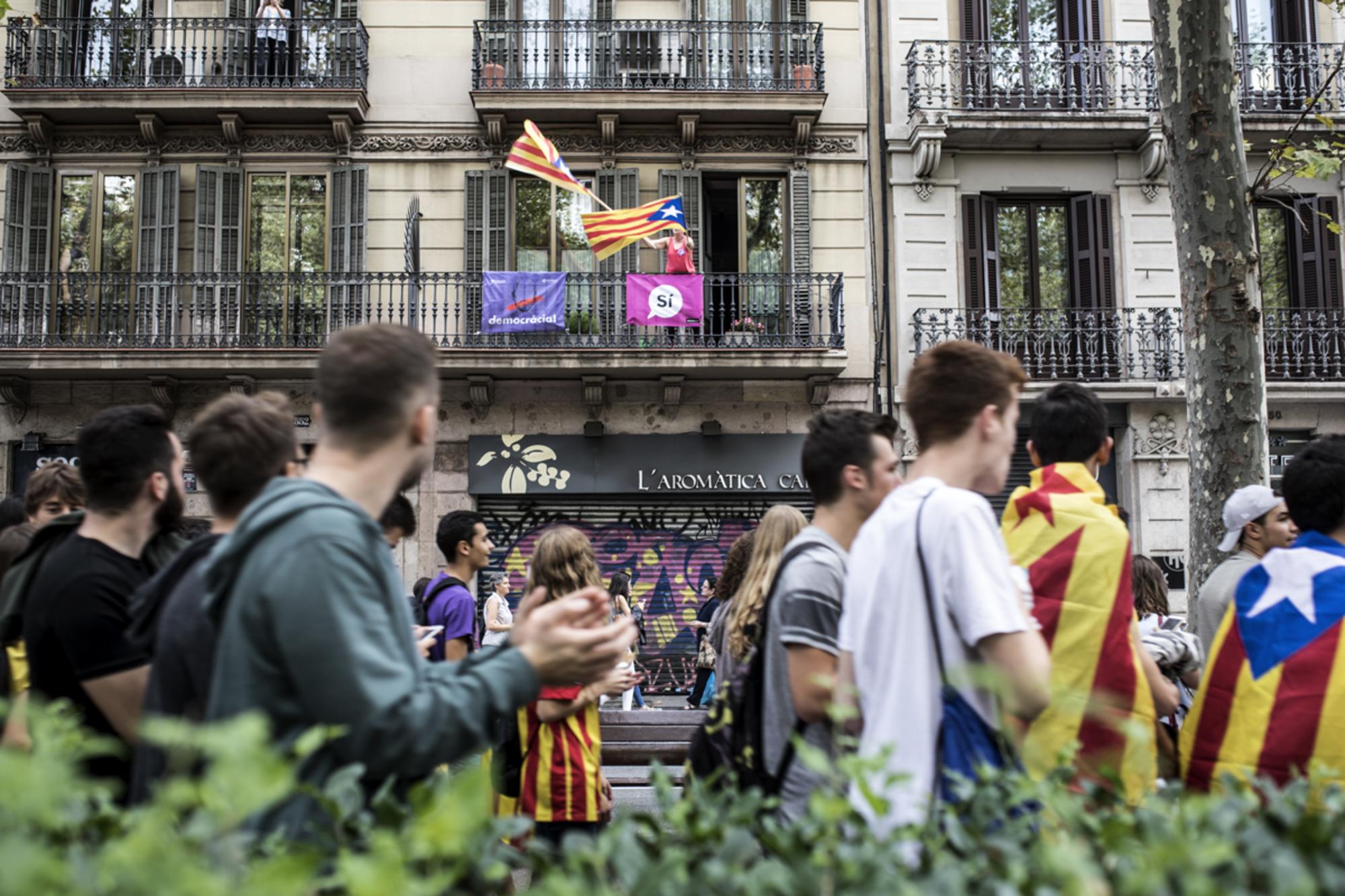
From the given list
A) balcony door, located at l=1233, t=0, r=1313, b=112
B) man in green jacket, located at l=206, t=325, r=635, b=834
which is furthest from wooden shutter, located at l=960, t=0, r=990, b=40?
man in green jacket, located at l=206, t=325, r=635, b=834

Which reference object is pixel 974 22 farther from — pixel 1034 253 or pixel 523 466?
pixel 523 466

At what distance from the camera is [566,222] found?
1723 centimetres

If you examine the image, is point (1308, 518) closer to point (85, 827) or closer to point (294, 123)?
point (85, 827)

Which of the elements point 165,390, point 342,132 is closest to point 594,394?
point 342,132

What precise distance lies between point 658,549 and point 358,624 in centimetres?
1482

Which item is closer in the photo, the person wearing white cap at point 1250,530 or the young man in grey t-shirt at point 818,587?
the young man in grey t-shirt at point 818,587

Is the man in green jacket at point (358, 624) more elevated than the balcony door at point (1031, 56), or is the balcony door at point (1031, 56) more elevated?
the balcony door at point (1031, 56)

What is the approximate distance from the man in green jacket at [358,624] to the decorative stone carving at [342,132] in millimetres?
15611

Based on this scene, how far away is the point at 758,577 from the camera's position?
180 inches

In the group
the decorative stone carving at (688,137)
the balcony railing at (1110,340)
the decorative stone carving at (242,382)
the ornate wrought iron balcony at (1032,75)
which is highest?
the ornate wrought iron balcony at (1032,75)

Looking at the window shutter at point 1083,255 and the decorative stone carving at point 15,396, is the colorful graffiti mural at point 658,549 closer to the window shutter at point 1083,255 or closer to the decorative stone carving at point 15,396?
the window shutter at point 1083,255

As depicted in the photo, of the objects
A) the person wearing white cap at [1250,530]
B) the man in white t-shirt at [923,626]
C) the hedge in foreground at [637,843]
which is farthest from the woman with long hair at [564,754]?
the hedge in foreground at [637,843]

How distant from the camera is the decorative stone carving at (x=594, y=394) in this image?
1636 cm

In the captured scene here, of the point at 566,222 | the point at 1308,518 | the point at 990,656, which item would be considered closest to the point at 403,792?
the point at 990,656
